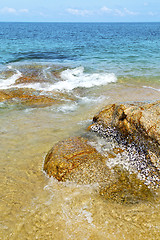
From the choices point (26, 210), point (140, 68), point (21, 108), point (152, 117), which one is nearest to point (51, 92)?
point (21, 108)

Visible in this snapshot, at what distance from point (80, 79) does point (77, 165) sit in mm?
11528

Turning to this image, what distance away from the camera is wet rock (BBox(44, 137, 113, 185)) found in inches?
210

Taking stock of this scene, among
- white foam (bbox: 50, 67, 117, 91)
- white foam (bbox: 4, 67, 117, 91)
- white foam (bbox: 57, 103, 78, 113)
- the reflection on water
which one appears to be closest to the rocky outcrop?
the reflection on water

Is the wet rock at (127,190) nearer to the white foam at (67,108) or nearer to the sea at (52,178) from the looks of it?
the sea at (52,178)

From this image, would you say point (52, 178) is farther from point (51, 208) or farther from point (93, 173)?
point (93, 173)

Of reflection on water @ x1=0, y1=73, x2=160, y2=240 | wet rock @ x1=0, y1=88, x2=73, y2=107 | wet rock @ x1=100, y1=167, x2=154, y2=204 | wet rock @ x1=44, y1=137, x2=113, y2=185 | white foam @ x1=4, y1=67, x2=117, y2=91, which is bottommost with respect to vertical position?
reflection on water @ x1=0, y1=73, x2=160, y2=240

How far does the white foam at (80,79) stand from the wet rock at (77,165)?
27.3 feet

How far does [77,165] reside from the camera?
5.52 meters

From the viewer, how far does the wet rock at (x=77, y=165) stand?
5.34m

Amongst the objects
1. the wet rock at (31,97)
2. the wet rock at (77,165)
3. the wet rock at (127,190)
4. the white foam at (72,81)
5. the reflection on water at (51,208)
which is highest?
the white foam at (72,81)

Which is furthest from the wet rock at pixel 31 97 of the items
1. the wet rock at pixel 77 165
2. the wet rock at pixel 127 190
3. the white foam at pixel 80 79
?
the wet rock at pixel 127 190

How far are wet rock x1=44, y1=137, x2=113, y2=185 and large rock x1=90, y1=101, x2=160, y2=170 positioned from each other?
49.0 inches

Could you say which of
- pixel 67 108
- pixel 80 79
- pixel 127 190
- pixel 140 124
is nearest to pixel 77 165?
pixel 127 190

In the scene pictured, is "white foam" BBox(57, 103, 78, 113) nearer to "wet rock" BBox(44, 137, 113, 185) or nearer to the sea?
the sea
